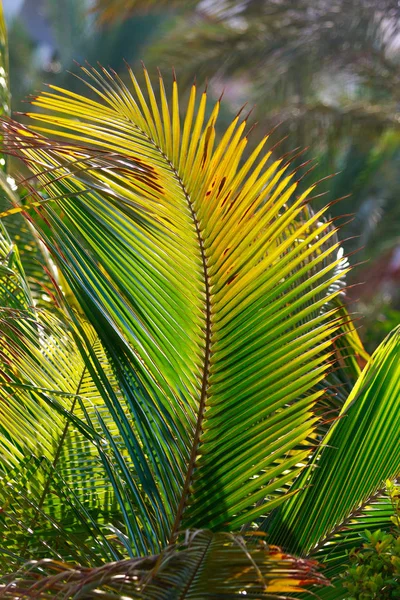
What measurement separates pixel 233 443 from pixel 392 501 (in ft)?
1.41

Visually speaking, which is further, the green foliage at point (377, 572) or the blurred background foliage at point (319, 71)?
the blurred background foliage at point (319, 71)

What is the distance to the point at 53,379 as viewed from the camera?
229cm

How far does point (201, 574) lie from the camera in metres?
1.38

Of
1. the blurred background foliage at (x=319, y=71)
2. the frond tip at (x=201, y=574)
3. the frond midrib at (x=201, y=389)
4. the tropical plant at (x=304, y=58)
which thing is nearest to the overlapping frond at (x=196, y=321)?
the frond midrib at (x=201, y=389)

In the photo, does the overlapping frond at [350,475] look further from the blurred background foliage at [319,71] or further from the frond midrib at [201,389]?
the blurred background foliage at [319,71]

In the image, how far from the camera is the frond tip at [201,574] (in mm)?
1333

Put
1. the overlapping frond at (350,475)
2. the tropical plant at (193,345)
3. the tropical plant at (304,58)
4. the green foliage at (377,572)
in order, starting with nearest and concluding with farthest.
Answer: the green foliage at (377,572) < the tropical plant at (193,345) < the overlapping frond at (350,475) < the tropical plant at (304,58)

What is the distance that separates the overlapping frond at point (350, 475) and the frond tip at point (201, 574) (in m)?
0.53

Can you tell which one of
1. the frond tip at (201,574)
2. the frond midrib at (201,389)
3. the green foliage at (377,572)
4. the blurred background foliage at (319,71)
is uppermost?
the blurred background foliage at (319,71)

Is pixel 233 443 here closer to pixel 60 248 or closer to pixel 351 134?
pixel 60 248

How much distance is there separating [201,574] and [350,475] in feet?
2.30

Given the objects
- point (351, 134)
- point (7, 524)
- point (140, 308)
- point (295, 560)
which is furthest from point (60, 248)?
point (351, 134)

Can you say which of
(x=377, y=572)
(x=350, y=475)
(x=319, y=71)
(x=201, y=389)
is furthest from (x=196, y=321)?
(x=319, y=71)

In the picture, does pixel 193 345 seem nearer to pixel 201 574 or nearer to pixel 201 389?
pixel 201 389
